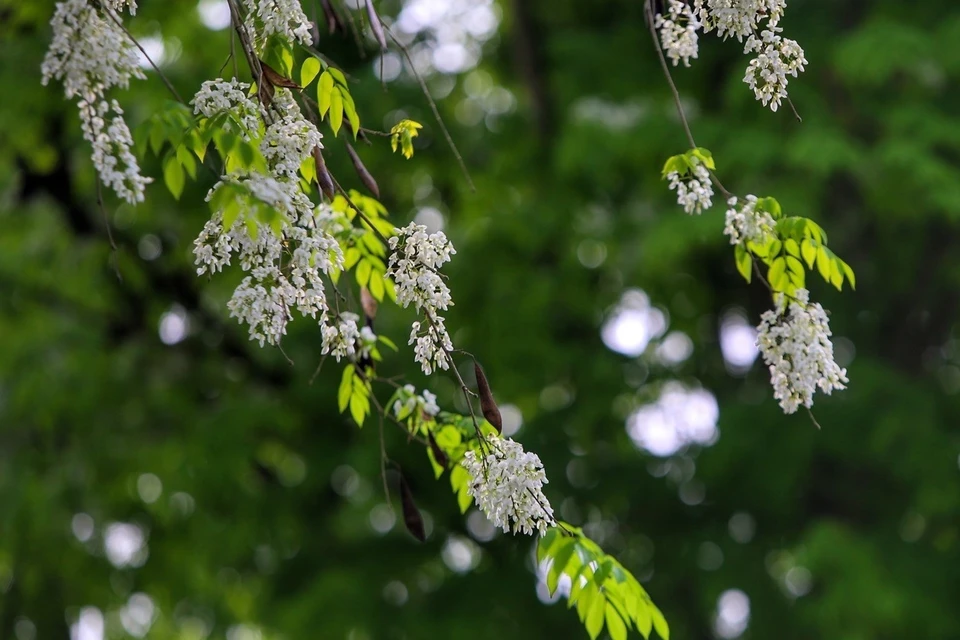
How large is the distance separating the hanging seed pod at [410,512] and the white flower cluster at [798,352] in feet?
3.16

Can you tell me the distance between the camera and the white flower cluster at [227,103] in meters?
2.30

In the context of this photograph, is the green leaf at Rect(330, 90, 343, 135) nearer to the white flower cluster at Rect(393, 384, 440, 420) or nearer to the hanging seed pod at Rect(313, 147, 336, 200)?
the hanging seed pod at Rect(313, 147, 336, 200)

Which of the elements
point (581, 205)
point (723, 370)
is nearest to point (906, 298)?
point (723, 370)

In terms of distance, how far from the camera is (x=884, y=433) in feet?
21.4

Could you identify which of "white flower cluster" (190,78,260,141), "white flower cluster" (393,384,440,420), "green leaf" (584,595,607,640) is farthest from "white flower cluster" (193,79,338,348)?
"green leaf" (584,595,607,640)

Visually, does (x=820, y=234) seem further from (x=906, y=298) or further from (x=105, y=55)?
(x=906, y=298)

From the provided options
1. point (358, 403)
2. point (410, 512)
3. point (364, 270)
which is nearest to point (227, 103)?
point (364, 270)

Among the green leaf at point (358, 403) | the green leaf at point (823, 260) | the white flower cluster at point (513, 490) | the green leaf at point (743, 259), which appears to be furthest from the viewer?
the green leaf at point (358, 403)

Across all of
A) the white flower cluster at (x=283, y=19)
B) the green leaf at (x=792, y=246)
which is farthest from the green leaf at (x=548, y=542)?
the white flower cluster at (x=283, y=19)

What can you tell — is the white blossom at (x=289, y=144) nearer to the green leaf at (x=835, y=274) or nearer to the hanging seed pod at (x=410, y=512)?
the hanging seed pod at (x=410, y=512)

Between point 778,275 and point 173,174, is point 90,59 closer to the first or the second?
point 173,174

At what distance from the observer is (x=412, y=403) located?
2840 millimetres

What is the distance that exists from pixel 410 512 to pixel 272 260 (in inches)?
38.3

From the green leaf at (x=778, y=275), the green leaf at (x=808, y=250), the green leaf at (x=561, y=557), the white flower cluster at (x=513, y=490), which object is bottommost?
the green leaf at (x=561, y=557)
